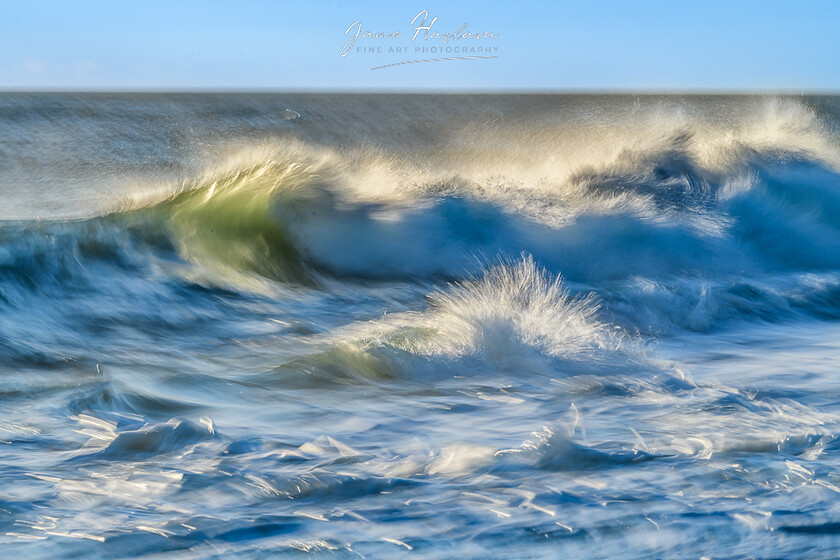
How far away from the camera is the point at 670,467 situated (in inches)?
94.6

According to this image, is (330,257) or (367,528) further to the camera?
(330,257)

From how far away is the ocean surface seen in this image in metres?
2.06

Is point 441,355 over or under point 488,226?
under

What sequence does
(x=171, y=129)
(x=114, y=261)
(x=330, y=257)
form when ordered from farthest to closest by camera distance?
(x=171, y=129) < (x=330, y=257) < (x=114, y=261)

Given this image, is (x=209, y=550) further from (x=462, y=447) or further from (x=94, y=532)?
(x=462, y=447)

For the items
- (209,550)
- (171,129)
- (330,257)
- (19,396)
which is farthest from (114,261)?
(171,129)

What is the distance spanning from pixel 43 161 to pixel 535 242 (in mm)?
10218

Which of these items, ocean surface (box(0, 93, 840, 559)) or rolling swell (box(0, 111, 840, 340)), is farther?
rolling swell (box(0, 111, 840, 340))

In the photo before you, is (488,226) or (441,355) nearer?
(441,355)

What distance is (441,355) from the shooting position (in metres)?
3.67

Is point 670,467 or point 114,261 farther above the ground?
point 114,261

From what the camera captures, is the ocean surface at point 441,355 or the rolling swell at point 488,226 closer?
the ocean surface at point 441,355

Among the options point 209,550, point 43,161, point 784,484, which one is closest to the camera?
point 209,550

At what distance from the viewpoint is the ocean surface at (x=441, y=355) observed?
2.06m
